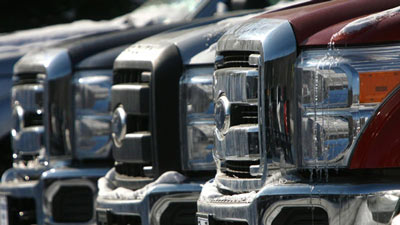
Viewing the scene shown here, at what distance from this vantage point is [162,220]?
5.01 m

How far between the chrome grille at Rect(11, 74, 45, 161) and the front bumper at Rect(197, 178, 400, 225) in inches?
101

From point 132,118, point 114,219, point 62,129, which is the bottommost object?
point 114,219

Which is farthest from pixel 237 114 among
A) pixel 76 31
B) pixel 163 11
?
pixel 76 31

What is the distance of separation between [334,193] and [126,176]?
5.96 ft

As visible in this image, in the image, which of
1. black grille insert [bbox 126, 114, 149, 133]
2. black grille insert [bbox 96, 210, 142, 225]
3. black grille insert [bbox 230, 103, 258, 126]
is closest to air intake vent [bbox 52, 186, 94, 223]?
black grille insert [bbox 96, 210, 142, 225]

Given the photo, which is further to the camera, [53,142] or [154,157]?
[53,142]

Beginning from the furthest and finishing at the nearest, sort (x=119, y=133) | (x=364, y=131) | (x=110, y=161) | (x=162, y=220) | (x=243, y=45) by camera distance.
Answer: (x=110, y=161)
(x=119, y=133)
(x=162, y=220)
(x=243, y=45)
(x=364, y=131)

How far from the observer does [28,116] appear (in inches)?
259

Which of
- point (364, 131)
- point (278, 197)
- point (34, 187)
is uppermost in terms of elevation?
point (364, 131)

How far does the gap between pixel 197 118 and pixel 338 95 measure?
1.37 metres

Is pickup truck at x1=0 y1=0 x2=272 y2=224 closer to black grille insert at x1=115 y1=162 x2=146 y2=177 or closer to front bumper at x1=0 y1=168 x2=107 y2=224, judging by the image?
front bumper at x1=0 y1=168 x2=107 y2=224

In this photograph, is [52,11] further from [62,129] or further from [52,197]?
[52,197]

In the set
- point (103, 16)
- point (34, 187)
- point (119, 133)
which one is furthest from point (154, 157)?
point (103, 16)

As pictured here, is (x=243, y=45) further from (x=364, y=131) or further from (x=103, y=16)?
(x=103, y=16)
